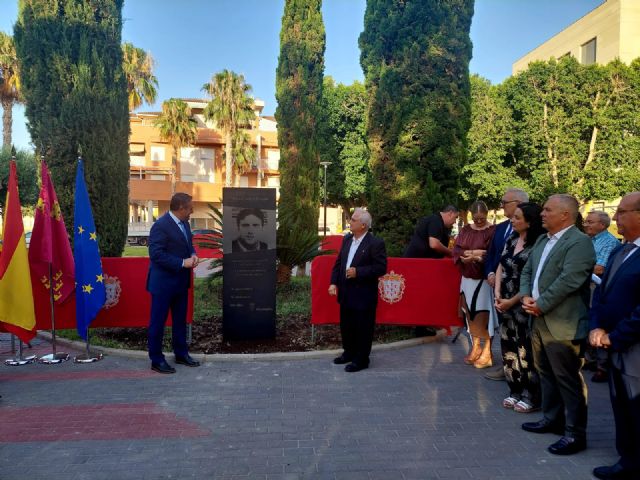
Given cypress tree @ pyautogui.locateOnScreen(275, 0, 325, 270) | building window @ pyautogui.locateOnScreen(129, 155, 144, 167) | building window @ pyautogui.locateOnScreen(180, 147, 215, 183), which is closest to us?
cypress tree @ pyautogui.locateOnScreen(275, 0, 325, 270)

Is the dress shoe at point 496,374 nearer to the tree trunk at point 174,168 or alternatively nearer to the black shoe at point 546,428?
the black shoe at point 546,428

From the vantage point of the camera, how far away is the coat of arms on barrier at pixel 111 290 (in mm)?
6514

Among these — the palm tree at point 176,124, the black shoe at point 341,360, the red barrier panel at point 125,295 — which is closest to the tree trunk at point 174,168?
the palm tree at point 176,124

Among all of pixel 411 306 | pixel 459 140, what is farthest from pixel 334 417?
pixel 459 140

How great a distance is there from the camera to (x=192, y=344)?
6590 millimetres

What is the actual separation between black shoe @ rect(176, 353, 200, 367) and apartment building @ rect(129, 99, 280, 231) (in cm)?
3786

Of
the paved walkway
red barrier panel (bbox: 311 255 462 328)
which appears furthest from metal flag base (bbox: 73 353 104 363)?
red barrier panel (bbox: 311 255 462 328)

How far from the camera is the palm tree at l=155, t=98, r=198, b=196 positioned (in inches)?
1598

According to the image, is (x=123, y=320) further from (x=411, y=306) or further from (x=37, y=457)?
(x=411, y=306)

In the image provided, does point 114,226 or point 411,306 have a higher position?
point 114,226

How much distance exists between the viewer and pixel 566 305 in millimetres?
3666

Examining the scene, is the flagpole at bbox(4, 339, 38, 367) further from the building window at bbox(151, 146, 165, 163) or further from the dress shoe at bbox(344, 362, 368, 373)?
the building window at bbox(151, 146, 165, 163)

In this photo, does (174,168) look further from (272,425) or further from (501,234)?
(272,425)

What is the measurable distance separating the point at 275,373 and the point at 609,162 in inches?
1216
